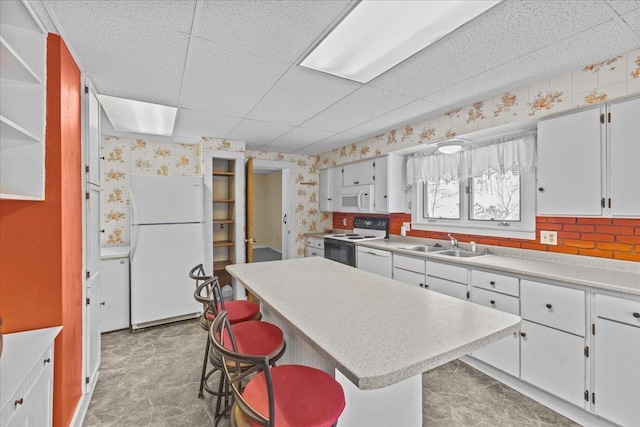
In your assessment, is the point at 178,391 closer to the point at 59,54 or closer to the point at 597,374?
the point at 59,54

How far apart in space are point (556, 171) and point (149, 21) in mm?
2789

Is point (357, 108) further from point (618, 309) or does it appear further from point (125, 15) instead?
point (618, 309)

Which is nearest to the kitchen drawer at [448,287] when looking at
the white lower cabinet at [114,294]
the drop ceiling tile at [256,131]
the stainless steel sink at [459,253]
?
the stainless steel sink at [459,253]

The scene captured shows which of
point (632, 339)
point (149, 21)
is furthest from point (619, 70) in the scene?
point (149, 21)

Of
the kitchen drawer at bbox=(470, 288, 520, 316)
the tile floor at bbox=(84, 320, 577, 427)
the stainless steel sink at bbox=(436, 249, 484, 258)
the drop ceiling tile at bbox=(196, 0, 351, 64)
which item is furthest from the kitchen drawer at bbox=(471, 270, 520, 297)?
the drop ceiling tile at bbox=(196, 0, 351, 64)

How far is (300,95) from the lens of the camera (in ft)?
8.23

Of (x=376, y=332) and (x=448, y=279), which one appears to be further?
(x=448, y=279)

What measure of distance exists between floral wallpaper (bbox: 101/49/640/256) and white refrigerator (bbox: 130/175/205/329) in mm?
732

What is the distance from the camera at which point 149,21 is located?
152 centimetres

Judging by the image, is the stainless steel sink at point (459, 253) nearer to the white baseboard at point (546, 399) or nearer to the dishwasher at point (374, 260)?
the dishwasher at point (374, 260)

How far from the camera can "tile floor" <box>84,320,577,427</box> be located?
1.88m

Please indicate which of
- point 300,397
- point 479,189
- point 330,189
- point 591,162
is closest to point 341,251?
point 330,189

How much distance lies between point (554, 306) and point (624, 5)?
172cm

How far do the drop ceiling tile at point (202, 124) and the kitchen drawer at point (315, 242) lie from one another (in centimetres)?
205
